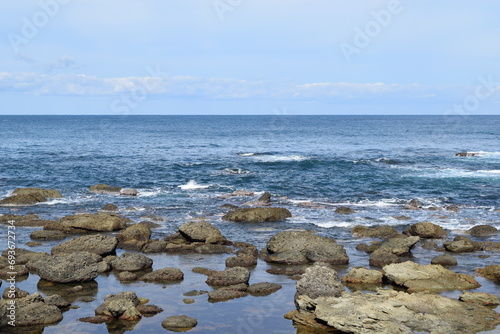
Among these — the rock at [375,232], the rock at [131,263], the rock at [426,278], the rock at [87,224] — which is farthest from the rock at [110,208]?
the rock at [426,278]

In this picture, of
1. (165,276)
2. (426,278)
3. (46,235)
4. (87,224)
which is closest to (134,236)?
(87,224)

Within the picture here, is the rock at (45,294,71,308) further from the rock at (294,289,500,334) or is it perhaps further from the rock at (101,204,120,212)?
the rock at (101,204,120,212)

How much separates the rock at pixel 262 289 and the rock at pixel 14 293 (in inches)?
394

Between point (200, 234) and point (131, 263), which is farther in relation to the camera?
point (200, 234)

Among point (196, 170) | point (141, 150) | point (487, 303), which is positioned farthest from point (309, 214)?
point (141, 150)

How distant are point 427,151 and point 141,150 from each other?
5248 centimetres

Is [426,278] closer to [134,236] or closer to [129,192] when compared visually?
[134,236]

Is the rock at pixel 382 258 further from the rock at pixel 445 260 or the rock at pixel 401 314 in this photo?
the rock at pixel 401 314

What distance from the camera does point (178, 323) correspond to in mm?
21609

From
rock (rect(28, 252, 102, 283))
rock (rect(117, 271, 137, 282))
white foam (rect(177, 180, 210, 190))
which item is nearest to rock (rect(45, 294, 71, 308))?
rock (rect(28, 252, 102, 283))

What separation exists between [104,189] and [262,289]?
117 feet

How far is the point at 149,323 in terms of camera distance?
2209cm

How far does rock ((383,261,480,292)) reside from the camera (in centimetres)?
2684

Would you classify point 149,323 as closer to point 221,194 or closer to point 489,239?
point 489,239
